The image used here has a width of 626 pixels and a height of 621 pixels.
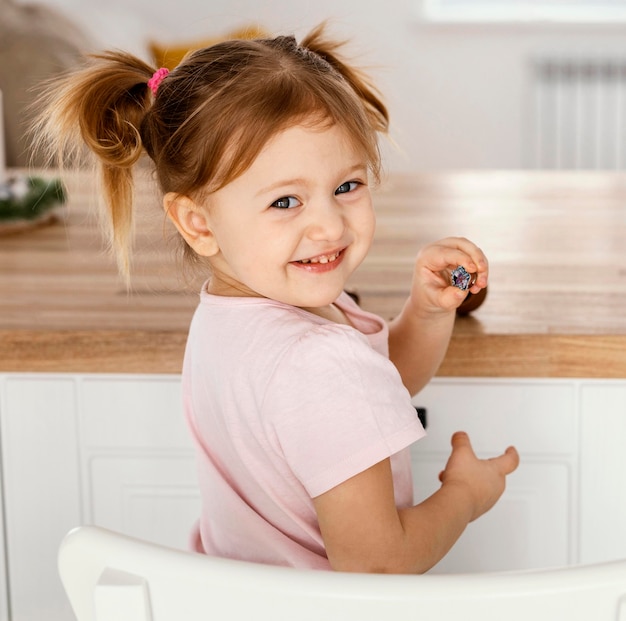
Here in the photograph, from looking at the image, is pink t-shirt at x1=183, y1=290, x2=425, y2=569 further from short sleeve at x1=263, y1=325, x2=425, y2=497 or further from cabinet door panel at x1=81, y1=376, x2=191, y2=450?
cabinet door panel at x1=81, y1=376, x2=191, y2=450

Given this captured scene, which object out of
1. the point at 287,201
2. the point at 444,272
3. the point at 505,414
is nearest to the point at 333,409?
the point at 287,201

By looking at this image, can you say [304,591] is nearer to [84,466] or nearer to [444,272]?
[444,272]

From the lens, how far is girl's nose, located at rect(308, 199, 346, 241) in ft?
2.57

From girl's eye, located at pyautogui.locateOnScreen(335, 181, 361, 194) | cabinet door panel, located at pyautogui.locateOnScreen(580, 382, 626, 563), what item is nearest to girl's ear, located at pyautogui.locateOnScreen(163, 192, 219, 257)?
girl's eye, located at pyautogui.locateOnScreen(335, 181, 361, 194)

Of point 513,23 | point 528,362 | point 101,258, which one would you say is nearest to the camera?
point 528,362

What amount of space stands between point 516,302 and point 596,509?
0.75 feet

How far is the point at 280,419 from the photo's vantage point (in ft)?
2.48

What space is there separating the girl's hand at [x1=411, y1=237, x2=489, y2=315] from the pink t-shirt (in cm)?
14

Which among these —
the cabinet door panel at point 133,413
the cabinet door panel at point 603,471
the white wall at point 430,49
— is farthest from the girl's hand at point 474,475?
the white wall at point 430,49

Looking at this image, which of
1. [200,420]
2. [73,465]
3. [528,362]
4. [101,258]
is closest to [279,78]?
[200,420]

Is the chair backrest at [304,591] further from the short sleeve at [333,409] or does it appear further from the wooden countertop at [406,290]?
the wooden countertop at [406,290]

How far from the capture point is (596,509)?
43.1 inches

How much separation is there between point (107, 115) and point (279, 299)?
8.7 inches

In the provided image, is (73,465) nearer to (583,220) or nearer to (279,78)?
(279,78)
